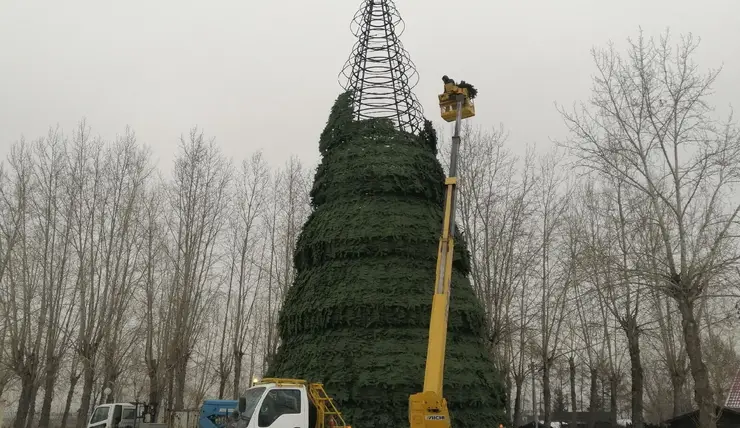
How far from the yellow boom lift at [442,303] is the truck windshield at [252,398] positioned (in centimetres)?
316

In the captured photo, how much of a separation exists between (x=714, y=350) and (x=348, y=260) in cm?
2611

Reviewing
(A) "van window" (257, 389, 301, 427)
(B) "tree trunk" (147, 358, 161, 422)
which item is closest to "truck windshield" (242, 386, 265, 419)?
(A) "van window" (257, 389, 301, 427)

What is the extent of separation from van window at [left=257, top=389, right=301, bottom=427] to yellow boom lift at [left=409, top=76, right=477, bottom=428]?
8.86ft

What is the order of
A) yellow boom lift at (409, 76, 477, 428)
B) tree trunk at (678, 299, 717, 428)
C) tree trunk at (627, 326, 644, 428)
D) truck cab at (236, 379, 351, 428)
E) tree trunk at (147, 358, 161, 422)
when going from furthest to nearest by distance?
tree trunk at (627, 326, 644, 428) < tree trunk at (147, 358, 161, 422) < tree trunk at (678, 299, 717, 428) < truck cab at (236, 379, 351, 428) < yellow boom lift at (409, 76, 477, 428)

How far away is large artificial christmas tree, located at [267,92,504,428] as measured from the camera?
41.1 ft

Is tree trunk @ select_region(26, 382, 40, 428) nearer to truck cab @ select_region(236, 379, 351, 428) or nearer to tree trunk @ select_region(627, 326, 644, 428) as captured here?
truck cab @ select_region(236, 379, 351, 428)

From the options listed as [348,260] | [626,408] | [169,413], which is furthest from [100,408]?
[626,408]

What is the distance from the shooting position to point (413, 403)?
897cm

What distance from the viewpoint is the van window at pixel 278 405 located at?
10.7 metres

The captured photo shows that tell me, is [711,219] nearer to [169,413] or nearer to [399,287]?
[399,287]

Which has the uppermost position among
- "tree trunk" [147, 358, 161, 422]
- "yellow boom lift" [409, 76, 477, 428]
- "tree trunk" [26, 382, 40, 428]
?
"yellow boom lift" [409, 76, 477, 428]

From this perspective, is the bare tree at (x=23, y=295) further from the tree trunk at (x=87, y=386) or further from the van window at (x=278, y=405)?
the van window at (x=278, y=405)

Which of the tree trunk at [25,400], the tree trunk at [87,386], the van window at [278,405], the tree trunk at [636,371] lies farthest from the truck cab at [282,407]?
the tree trunk at [636,371]

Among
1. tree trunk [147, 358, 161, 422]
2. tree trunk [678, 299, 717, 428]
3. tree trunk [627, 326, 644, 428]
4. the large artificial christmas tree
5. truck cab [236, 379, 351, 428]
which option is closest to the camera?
truck cab [236, 379, 351, 428]
